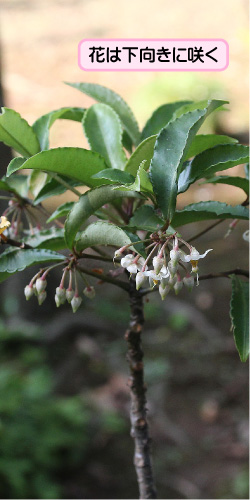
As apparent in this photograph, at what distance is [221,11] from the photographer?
8.34 meters

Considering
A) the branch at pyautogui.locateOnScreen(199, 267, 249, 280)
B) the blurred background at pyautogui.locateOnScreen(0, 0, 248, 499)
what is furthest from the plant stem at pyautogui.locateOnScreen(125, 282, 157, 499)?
the blurred background at pyautogui.locateOnScreen(0, 0, 248, 499)

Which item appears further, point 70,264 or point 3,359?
point 3,359

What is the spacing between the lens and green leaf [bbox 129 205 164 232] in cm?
86

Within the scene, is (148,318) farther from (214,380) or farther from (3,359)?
(3,359)

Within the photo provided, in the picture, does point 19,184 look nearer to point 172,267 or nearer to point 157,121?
point 157,121

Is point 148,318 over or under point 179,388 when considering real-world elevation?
over

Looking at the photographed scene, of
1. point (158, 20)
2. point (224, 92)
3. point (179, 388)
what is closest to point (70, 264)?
point (179, 388)

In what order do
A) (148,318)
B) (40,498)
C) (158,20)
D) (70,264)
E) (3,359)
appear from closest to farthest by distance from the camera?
(70,264) < (40,498) < (3,359) < (148,318) < (158,20)

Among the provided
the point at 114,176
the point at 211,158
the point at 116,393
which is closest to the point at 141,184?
the point at 114,176

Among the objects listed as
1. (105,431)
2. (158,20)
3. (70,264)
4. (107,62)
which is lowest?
(105,431)

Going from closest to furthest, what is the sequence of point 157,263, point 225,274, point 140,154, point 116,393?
point 157,263, point 140,154, point 225,274, point 116,393

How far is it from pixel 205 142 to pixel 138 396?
1.49 ft

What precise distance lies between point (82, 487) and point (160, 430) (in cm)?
48

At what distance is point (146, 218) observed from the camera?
873mm
